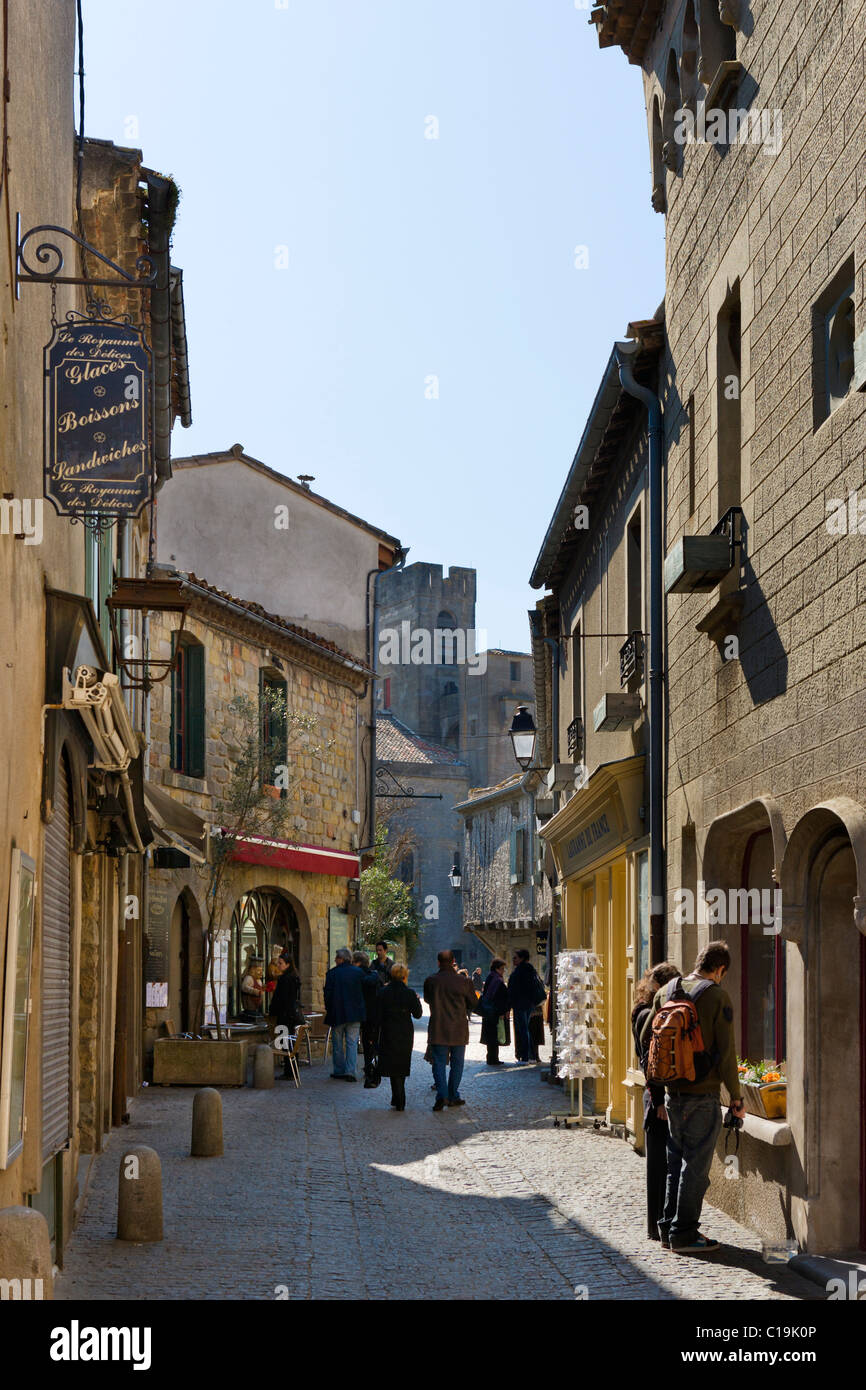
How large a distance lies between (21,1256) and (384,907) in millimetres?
38926

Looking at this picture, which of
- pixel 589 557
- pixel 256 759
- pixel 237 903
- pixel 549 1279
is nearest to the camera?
pixel 549 1279

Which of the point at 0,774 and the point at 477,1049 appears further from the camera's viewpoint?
the point at 477,1049

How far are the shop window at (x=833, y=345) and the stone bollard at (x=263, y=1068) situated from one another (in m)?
11.7

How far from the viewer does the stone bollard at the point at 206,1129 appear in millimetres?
12336

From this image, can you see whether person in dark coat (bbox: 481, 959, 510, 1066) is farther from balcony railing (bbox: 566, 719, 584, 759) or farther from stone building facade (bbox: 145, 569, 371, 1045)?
balcony railing (bbox: 566, 719, 584, 759)

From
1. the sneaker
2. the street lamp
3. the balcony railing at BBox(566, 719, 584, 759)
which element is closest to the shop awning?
the balcony railing at BBox(566, 719, 584, 759)

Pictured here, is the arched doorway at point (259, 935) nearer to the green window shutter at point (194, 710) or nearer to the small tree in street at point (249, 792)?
the small tree in street at point (249, 792)

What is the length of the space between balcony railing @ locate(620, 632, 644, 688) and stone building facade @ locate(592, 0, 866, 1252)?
1067 mm

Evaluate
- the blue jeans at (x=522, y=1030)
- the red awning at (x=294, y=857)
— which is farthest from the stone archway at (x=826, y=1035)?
the blue jeans at (x=522, y=1030)

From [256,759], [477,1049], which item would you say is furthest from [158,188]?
[477,1049]

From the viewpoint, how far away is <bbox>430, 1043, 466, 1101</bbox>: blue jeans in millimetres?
16513

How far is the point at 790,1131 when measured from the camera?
8.47 meters
